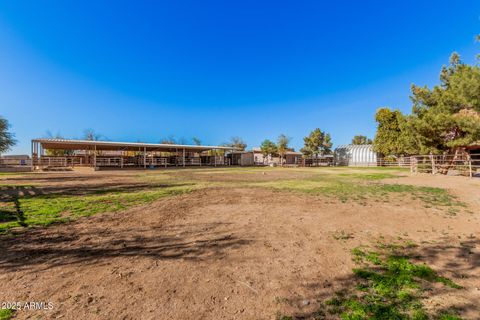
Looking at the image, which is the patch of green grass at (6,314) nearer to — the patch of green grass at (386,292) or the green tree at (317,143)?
the patch of green grass at (386,292)

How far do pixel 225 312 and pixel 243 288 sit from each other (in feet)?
1.62

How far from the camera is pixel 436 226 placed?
5305mm

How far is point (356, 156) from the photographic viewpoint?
158 ft

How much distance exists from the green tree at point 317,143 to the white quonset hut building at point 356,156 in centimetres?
317

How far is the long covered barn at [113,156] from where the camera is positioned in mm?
28150

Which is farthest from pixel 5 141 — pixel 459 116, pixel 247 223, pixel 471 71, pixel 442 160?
pixel 442 160

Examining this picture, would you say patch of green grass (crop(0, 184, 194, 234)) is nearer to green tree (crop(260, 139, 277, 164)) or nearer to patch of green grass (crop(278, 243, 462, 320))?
patch of green grass (crop(278, 243, 462, 320))

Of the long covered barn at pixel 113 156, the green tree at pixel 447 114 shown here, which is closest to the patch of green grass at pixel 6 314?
the green tree at pixel 447 114

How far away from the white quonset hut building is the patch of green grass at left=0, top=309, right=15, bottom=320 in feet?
163

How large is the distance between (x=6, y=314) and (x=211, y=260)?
7.70 feet

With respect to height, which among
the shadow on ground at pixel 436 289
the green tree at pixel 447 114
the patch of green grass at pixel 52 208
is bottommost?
the shadow on ground at pixel 436 289

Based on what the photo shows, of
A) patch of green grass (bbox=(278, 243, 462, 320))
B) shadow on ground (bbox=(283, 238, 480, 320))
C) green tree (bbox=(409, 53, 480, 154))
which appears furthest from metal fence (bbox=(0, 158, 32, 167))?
green tree (bbox=(409, 53, 480, 154))

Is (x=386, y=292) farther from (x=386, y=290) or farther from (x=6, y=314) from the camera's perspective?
(x=6, y=314)

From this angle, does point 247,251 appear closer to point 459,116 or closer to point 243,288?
point 243,288
